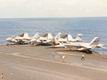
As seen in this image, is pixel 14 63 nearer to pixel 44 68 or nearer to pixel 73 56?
pixel 44 68

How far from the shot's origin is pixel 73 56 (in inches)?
2955

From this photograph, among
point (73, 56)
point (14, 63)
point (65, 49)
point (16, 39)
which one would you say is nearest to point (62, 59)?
point (73, 56)

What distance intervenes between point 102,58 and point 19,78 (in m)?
27.5

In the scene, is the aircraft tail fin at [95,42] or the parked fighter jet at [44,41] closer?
the aircraft tail fin at [95,42]

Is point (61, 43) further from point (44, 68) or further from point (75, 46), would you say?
point (44, 68)

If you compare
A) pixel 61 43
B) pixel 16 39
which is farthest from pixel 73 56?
pixel 16 39

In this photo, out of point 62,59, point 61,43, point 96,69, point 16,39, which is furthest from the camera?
point 16,39

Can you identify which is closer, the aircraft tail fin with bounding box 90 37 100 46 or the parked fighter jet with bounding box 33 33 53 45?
the aircraft tail fin with bounding box 90 37 100 46

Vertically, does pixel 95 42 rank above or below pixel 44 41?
below

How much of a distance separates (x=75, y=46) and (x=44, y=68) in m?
27.4

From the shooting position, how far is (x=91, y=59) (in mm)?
72000

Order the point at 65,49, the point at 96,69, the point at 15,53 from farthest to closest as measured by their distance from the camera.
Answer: the point at 65,49
the point at 15,53
the point at 96,69

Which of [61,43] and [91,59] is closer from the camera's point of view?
[91,59]

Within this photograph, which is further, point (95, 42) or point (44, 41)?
point (44, 41)
